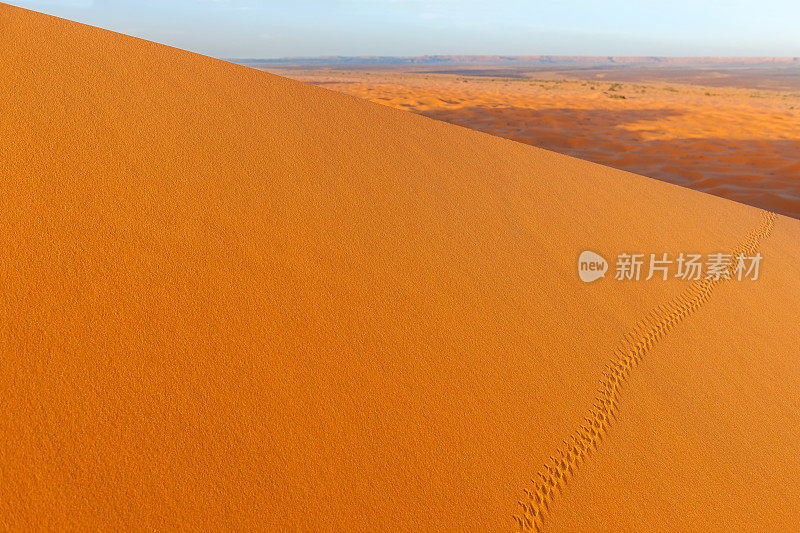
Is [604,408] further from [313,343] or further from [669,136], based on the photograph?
[669,136]

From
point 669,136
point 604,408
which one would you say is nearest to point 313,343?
point 604,408

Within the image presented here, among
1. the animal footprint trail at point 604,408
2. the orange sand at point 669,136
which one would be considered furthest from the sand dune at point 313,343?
the orange sand at point 669,136

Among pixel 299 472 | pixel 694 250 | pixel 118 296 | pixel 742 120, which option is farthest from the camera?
pixel 742 120

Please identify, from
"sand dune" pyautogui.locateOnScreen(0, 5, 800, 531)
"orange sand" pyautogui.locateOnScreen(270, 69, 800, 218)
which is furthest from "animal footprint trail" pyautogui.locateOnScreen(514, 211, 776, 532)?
"orange sand" pyautogui.locateOnScreen(270, 69, 800, 218)

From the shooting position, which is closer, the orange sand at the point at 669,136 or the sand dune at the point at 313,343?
the sand dune at the point at 313,343

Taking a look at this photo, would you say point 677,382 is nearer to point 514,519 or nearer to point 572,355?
point 572,355

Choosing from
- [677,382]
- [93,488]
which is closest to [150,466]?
[93,488]

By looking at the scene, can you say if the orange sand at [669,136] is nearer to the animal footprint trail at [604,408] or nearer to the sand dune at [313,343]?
the animal footprint trail at [604,408]
